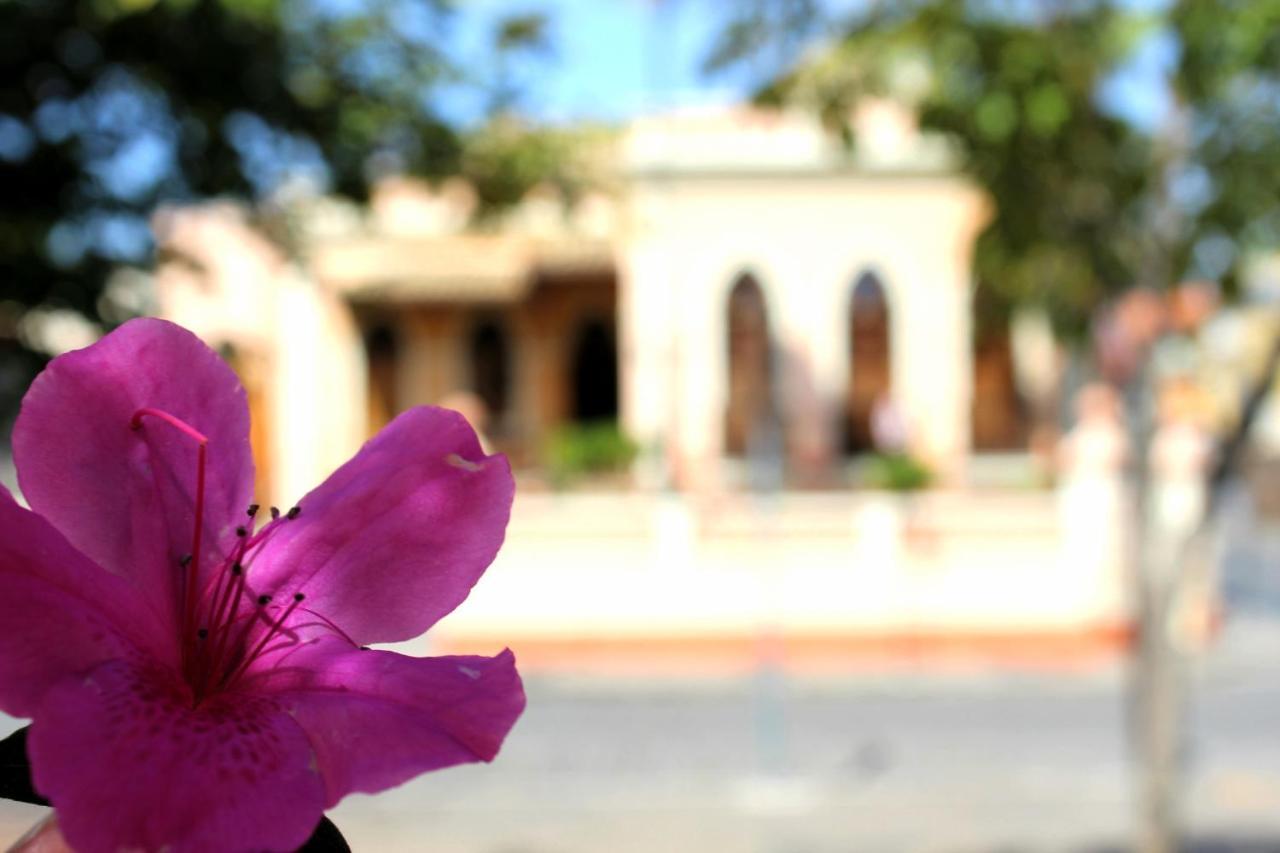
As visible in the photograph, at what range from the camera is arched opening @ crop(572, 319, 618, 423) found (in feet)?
68.0

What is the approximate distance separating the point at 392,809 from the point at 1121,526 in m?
6.94

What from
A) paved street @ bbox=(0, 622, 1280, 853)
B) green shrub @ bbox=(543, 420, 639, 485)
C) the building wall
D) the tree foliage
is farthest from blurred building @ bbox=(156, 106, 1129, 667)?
the tree foliage

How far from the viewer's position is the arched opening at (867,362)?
19.2 m

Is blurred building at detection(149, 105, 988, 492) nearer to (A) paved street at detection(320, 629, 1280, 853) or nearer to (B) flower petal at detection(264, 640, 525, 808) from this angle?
(A) paved street at detection(320, 629, 1280, 853)

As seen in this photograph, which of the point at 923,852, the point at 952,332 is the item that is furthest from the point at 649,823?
the point at 952,332

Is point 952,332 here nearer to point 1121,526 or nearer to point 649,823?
point 1121,526

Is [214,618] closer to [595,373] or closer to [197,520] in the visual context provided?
[197,520]

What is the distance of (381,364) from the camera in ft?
68.3

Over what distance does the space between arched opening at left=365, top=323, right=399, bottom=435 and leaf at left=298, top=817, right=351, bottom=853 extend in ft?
67.8

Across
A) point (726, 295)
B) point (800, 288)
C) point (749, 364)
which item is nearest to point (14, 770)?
point (726, 295)

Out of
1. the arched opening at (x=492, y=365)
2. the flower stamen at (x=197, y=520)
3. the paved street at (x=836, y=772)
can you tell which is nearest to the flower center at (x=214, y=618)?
the flower stamen at (x=197, y=520)

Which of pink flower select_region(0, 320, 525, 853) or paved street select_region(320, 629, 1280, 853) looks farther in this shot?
paved street select_region(320, 629, 1280, 853)

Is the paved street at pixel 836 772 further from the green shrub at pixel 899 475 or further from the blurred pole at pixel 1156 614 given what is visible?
the green shrub at pixel 899 475

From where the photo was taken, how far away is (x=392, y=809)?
725 cm
